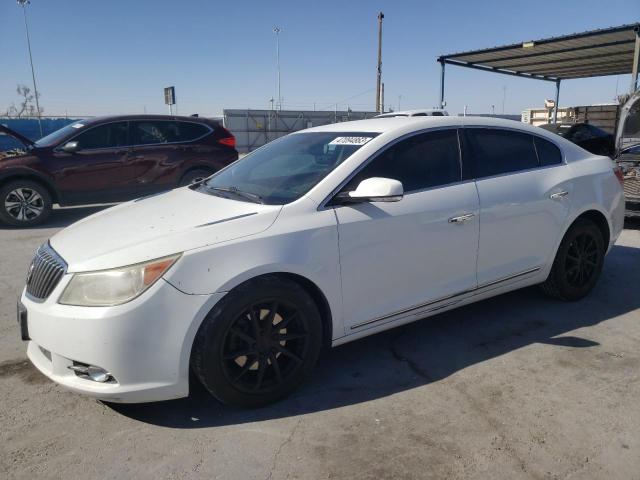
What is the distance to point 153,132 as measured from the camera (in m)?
8.54

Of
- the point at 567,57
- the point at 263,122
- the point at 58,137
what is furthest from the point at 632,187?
the point at 263,122

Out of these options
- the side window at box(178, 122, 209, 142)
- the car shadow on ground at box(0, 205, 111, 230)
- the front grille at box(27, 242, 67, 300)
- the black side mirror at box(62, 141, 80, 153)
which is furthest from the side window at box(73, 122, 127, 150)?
the front grille at box(27, 242, 67, 300)

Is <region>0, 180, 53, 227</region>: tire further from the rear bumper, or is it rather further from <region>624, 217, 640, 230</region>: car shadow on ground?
<region>624, 217, 640, 230</region>: car shadow on ground

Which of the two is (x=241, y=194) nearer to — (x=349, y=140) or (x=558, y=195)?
(x=349, y=140)

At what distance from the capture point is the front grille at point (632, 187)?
6844 millimetres

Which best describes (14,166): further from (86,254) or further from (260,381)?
(260,381)

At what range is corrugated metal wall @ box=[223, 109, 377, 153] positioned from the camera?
2658 centimetres

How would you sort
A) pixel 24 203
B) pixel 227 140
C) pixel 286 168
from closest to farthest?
1. pixel 286 168
2. pixel 24 203
3. pixel 227 140

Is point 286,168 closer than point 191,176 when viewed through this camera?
Yes

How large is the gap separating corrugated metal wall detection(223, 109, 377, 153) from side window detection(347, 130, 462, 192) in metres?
22.4

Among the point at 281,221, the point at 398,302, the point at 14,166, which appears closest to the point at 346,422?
the point at 398,302

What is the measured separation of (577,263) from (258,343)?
2.97 metres

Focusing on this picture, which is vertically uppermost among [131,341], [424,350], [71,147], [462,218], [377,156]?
[377,156]

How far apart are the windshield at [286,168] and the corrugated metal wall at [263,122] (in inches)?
863
